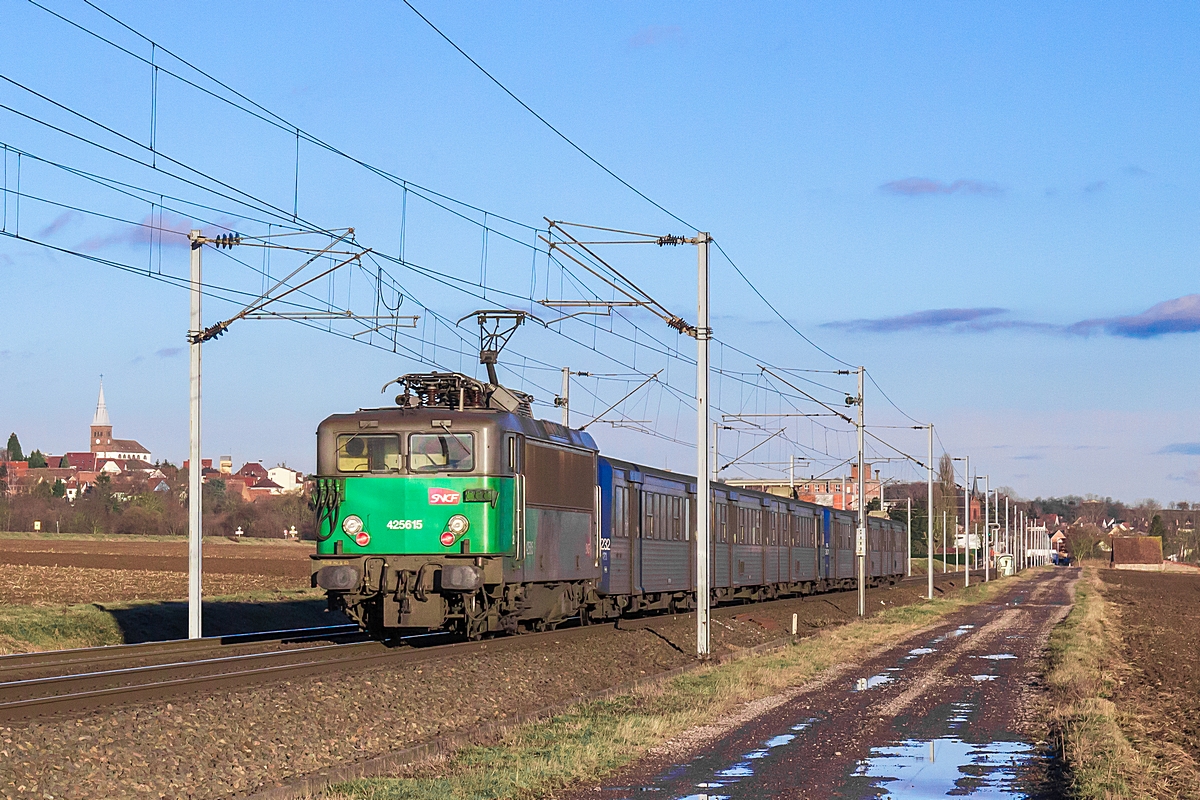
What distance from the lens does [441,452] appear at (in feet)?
72.9

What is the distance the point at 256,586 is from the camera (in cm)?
4503

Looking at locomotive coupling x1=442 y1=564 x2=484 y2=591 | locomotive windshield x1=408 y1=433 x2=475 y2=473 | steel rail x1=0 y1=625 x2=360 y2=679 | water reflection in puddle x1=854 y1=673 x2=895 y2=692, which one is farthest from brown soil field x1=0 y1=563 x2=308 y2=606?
water reflection in puddle x1=854 y1=673 x2=895 y2=692

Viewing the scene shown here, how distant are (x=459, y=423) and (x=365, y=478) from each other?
1710 millimetres

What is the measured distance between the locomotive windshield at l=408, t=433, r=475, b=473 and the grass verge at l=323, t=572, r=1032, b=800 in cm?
465

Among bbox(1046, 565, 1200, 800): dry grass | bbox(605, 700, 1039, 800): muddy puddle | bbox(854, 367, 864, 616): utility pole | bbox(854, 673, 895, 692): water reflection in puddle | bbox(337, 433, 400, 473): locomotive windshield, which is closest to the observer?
bbox(605, 700, 1039, 800): muddy puddle

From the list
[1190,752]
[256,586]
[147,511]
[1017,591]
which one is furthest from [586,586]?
[147,511]

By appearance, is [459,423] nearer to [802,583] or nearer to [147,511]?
[802,583]

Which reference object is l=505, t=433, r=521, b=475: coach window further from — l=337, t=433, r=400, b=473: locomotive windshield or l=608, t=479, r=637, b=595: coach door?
l=608, t=479, r=637, b=595: coach door

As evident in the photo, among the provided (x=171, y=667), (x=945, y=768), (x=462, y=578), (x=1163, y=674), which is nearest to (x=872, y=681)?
(x=1163, y=674)

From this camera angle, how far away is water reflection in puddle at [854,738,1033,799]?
12188 millimetres

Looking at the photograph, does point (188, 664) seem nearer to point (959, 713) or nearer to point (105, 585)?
point (959, 713)

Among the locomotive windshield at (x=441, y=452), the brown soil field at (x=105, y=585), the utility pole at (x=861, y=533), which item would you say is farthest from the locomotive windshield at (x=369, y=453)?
the utility pole at (x=861, y=533)

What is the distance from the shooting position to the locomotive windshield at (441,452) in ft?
72.5

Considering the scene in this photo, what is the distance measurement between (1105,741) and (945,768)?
235cm
